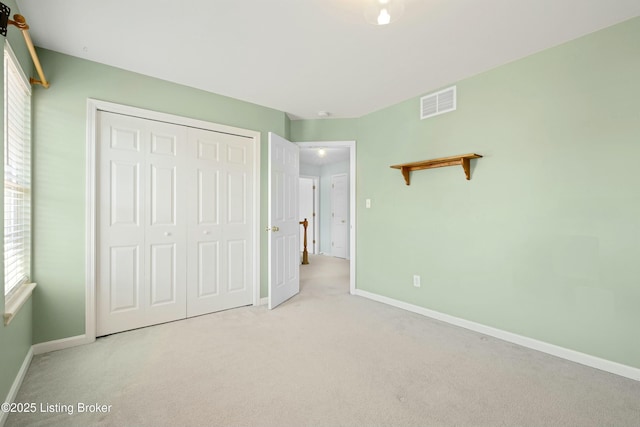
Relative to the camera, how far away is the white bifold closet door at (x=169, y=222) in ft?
8.16

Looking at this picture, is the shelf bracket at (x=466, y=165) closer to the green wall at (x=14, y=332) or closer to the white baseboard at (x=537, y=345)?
the white baseboard at (x=537, y=345)

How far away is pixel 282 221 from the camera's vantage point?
3.41 metres

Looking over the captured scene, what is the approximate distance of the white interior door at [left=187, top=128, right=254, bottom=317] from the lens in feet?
9.61

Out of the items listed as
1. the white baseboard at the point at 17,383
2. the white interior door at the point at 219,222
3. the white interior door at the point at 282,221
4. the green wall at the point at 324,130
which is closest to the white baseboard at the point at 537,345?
the white interior door at the point at 282,221

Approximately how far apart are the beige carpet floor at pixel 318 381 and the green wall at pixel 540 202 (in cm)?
34

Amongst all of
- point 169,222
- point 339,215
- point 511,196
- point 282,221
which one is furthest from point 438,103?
point 339,215

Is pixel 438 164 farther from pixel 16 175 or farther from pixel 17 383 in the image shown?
pixel 17 383

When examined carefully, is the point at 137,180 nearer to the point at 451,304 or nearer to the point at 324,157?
the point at 451,304

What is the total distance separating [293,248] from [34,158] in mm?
2516

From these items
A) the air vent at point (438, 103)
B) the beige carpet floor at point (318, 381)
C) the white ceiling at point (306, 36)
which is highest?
the white ceiling at point (306, 36)

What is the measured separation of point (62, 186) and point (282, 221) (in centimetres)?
199

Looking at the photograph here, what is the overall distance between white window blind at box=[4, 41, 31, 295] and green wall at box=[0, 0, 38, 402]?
143 mm

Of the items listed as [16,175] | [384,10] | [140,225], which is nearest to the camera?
[384,10]

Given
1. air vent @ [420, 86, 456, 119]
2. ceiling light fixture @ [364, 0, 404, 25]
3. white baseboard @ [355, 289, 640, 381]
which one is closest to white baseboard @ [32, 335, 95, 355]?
white baseboard @ [355, 289, 640, 381]
